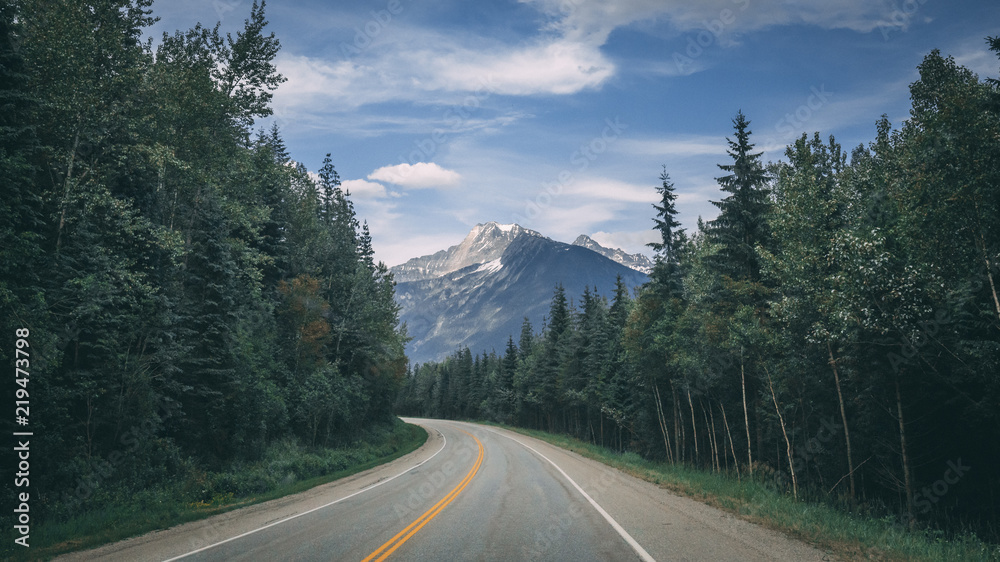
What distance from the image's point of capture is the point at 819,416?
21328 millimetres

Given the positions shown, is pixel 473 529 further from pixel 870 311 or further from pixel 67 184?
pixel 67 184

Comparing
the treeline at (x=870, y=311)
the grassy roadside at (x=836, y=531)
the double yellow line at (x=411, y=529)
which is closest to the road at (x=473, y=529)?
the double yellow line at (x=411, y=529)

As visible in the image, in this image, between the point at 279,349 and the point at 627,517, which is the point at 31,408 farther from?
the point at 279,349

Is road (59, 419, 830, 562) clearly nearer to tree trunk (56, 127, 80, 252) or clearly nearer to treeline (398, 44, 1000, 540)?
treeline (398, 44, 1000, 540)

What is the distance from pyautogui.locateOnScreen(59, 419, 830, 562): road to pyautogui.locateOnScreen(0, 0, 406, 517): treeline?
205 inches

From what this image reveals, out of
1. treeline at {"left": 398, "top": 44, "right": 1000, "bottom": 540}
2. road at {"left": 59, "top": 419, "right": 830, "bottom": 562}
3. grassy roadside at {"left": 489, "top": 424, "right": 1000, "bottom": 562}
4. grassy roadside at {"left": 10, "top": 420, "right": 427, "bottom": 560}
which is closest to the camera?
grassy roadside at {"left": 489, "top": 424, "right": 1000, "bottom": 562}

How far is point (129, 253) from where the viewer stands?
51.4ft

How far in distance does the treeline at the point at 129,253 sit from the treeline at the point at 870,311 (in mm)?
22095

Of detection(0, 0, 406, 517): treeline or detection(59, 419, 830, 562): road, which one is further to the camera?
detection(0, 0, 406, 517): treeline

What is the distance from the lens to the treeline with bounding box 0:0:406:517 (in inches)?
465

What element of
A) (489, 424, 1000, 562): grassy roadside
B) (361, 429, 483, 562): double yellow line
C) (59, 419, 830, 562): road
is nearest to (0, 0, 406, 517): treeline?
(59, 419, 830, 562): road

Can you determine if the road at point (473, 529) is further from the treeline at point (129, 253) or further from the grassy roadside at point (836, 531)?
the treeline at point (129, 253)

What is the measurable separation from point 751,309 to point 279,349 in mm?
27090

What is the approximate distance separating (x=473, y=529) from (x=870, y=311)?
43.0 ft
